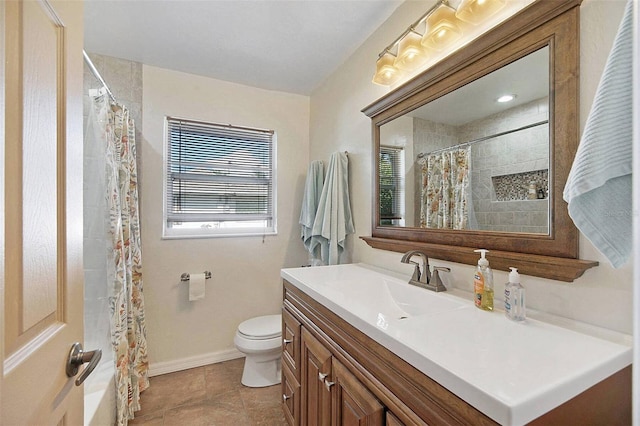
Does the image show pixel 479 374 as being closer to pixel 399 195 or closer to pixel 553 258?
pixel 553 258

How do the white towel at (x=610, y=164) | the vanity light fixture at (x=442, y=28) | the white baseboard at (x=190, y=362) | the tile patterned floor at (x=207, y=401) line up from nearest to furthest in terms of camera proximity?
the white towel at (x=610, y=164) < the vanity light fixture at (x=442, y=28) < the tile patterned floor at (x=207, y=401) < the white baseboard at (x=190, y=362)

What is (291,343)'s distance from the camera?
4.87 feet

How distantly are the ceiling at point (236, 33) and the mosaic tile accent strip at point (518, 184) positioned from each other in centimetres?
115

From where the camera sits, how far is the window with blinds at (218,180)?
2.32 m

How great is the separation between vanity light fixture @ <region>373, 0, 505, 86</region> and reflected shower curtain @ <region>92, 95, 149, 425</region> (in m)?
1.62

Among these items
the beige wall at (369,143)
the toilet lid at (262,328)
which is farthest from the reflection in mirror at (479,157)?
the toilet lid at (262,328)

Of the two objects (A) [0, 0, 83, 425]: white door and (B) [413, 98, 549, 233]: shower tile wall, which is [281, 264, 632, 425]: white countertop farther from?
(A) [0, 0, 83, 425]: white door

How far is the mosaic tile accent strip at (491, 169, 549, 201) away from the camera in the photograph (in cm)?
93

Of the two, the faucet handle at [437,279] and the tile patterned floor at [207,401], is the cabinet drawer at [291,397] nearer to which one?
the tile patterned floor at [207,401]

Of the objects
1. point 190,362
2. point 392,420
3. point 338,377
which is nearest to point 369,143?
point 338,377

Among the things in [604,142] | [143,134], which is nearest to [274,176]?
[143,134]

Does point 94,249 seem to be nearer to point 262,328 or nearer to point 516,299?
point 262,328

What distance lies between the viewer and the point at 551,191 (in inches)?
35.4

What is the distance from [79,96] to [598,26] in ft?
4.85
